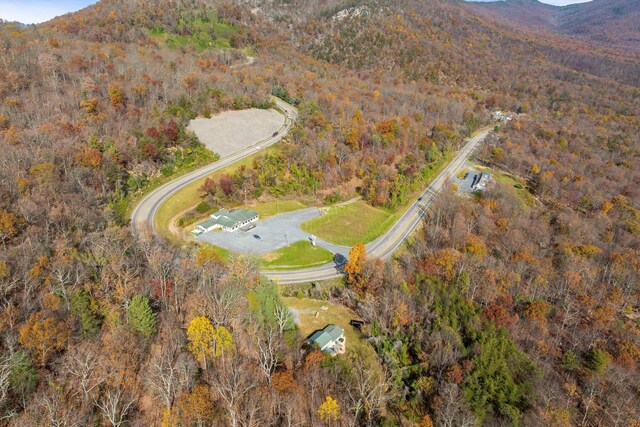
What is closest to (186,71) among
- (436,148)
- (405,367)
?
(436,148)

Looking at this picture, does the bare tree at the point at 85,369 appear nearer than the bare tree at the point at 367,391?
Yes

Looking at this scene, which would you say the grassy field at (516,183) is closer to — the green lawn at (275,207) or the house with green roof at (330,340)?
the green lawn at (275,207)

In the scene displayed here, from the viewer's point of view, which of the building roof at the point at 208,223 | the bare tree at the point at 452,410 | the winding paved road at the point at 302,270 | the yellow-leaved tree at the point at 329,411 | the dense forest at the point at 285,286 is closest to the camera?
the yellow-leaved tree at the point at 329,411

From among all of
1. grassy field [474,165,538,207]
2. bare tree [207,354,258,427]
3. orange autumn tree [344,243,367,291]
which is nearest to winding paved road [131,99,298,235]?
bare tree [207,354,258,427]

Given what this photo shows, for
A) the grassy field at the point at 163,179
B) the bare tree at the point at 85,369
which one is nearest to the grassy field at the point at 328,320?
the bare tree at the point at 85,369

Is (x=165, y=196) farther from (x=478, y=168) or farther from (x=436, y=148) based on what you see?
(x=478, y=168)

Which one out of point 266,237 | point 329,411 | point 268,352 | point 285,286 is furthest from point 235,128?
point 329,411
